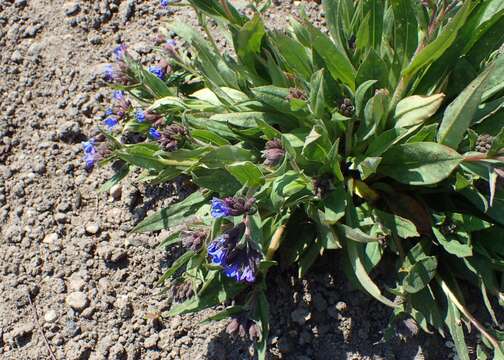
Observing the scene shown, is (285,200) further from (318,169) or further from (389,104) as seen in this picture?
(389,104)

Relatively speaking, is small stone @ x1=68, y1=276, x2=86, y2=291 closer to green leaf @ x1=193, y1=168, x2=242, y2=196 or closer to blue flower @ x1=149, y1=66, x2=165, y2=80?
green leaf @ x1=193, y1=168, x2=242, y2=196

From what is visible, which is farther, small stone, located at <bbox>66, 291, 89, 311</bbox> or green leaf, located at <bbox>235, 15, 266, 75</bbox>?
small stone, located at <bbox>66, 291, 89, 311</bbox>

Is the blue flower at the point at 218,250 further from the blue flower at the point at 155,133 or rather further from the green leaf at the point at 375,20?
the green leaf at the point at 375,20

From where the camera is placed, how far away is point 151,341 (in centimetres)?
352

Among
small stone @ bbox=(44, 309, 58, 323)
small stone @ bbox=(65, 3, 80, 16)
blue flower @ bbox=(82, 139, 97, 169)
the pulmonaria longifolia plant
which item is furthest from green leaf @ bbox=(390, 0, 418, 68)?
small stone @ bbox=(65, 3, 80, 16)

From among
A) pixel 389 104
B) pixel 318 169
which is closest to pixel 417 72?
pixel 389 104

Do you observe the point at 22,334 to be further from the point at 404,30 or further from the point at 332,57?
the point at 404,30

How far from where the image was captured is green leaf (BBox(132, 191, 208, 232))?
339 cm

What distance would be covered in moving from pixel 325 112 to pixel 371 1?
2.13 feet

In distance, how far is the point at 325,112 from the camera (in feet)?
10.6

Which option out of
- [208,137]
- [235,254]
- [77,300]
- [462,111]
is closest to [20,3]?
[208,137]

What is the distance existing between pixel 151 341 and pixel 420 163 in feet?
6.11

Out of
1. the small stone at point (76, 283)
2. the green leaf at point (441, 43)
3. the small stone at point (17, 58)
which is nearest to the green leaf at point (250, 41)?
the green leaf at point (441, 43)

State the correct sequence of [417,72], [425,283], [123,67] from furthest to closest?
[123,67]
[417,72]
[425,283]
